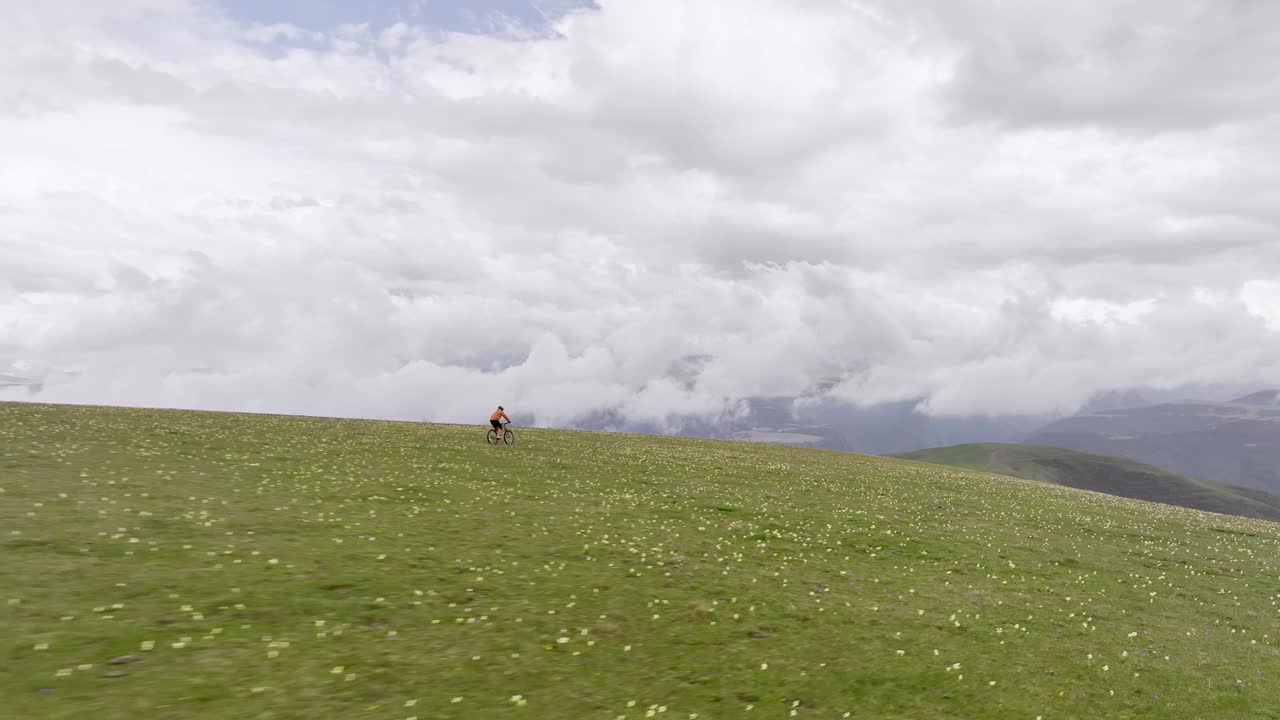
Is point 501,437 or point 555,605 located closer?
point 555,605

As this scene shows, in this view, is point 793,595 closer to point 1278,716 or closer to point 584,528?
point 584,528

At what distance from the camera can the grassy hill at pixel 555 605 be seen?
12.2m

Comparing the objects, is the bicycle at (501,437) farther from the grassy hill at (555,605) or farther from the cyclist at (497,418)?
the grassy hill at (555,605)

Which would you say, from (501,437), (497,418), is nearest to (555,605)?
(497,418)

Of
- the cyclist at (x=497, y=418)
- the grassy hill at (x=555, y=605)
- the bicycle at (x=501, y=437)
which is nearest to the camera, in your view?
the grassy hill at (x=555, y=605)

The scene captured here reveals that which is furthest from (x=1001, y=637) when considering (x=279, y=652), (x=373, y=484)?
(x=373, y=484)

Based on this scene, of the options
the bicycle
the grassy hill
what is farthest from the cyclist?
the grassy hill

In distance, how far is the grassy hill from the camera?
1222 centimetres

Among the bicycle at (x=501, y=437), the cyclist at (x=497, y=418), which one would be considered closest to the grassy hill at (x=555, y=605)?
the cyclist at (x=497, y=418)

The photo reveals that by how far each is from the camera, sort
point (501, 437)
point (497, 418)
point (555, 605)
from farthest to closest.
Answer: point (501, 437) → point (497, 418) → point (555, 605)

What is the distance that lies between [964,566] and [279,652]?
25254 millimetres

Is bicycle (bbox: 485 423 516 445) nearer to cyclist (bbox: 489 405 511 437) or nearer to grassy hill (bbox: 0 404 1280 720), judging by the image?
cyclist (bbox: 489 405 511 437)

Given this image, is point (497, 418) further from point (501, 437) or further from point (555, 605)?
point (555, 605)

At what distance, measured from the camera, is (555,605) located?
17.3 metres
